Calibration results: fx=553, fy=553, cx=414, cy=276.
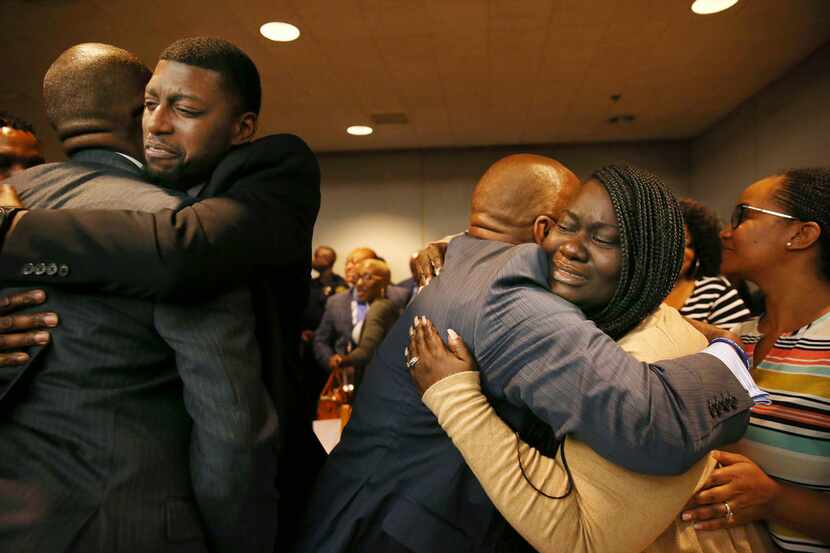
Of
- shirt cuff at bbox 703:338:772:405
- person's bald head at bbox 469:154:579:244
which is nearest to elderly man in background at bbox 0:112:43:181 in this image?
person's bald head at bbox 469:154:579:244

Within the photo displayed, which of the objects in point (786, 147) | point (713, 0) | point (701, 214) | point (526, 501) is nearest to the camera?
point (526, 501)

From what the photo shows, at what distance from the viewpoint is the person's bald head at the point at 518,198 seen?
1.42 meters

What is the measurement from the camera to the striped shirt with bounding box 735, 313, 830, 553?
4.33ft

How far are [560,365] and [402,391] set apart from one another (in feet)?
1.42

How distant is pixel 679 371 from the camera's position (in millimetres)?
945

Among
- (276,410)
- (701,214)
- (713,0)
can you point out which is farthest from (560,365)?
(713,0)

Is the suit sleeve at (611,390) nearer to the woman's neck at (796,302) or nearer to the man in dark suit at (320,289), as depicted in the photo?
the woman's neck at (796,302)

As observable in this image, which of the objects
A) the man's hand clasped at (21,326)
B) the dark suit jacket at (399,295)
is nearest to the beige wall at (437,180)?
the dark suit jacket at (399,295)

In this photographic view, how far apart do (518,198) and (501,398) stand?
0.55 metres

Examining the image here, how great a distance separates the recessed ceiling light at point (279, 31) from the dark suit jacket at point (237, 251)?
12.4 ft

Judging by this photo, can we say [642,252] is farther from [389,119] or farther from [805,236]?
[389,119]

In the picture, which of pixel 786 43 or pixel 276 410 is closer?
pixel 276 410

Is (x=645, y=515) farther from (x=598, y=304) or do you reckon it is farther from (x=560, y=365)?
(x=598, y=304)

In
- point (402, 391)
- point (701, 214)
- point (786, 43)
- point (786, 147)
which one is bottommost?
point (402, 391)
